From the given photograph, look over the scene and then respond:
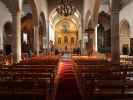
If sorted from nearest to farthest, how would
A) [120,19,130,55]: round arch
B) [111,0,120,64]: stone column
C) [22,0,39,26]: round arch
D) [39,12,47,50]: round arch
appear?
[111,0,120,64]: stone column < [22,0,39,26]: round arch < [120,19,130,55]: round arch < [39,12,47,50]: round arch

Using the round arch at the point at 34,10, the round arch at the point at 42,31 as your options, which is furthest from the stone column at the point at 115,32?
the round arch at the point at 42,31

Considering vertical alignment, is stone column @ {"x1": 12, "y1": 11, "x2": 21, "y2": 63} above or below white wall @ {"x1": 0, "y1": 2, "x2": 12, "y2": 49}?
below

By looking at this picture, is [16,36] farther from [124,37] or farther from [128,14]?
[124,37]

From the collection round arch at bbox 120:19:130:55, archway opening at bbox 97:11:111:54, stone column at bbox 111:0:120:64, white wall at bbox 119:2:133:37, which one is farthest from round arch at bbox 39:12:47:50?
stone column at bbox 111:0:120:64

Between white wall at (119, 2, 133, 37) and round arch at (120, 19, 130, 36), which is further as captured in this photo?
round arch at (120, 19, 130, 36)

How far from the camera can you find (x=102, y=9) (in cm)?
4116

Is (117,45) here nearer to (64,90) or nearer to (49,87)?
(64,90)

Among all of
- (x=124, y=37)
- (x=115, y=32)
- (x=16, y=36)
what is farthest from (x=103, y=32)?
(x=115, y=32)

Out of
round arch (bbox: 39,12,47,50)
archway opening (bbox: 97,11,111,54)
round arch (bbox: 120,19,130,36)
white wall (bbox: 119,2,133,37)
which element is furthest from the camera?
archway opening (bbox: 97,11,111,54)

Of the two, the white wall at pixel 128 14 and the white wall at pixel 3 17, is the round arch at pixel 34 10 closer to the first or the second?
the white wall at pixel 3 17

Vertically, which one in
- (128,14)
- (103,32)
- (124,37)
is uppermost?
(128,14)

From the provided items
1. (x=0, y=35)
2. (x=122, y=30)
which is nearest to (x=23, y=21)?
(x=0, y=35)

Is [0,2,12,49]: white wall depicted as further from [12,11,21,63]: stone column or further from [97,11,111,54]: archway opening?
[12,11,21,63]: stone column

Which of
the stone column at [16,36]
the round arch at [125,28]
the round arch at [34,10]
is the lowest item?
the stone column at [16,36]
